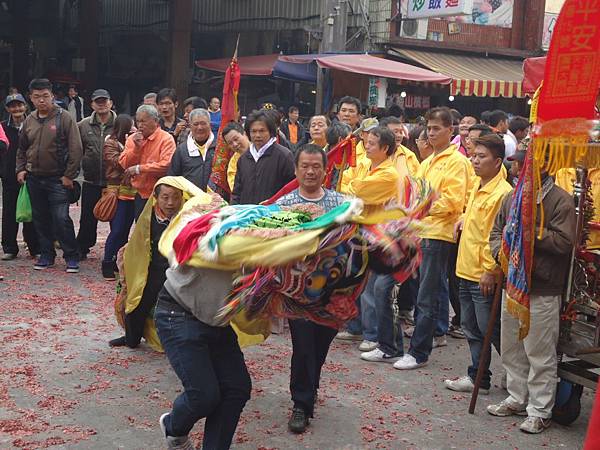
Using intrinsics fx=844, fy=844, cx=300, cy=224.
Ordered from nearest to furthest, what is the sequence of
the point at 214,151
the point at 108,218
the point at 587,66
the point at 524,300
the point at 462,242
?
the point at 587,66
the point at 524,300
the point at 462,242
the point at 214,151
the point at 108,218

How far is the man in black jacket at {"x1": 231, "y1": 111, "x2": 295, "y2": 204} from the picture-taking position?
22.9ft

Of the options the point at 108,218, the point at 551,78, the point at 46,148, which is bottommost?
the point at 108,218

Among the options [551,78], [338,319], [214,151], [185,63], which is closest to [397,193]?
[338,319]

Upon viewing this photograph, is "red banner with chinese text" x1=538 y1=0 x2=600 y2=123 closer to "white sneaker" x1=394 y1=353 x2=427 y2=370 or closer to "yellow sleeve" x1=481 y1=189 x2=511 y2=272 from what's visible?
"yellow sleeve" x1=481 y1=189 x2=511 y2=272

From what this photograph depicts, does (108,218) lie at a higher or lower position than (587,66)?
lower

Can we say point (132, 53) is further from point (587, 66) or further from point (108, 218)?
point (587, 66)

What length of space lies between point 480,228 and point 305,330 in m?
1.58

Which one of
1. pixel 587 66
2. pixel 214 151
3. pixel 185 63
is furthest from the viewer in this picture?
pixel 185 63

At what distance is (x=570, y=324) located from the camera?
5469 mm

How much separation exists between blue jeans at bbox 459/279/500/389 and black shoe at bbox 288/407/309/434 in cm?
146

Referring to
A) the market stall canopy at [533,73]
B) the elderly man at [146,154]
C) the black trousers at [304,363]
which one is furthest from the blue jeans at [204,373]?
the elderly man at [146,154]

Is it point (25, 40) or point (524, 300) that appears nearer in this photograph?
point (524, 300)

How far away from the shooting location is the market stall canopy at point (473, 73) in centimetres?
1842

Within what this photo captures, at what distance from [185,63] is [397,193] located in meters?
17.2
